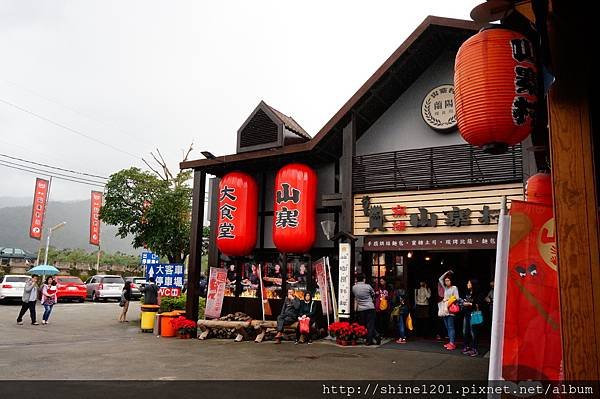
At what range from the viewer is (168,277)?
656 inches

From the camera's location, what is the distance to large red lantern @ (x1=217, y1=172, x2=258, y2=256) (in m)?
15.0

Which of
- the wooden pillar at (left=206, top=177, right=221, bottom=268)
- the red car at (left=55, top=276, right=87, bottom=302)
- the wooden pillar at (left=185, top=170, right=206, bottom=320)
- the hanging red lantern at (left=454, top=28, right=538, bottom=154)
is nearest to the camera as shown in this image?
the hanging red lantern at (left=454, top=28, right=538, bottom=154)

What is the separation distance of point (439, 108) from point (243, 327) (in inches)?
325

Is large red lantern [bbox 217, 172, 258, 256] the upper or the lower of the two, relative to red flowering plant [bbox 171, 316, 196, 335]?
upper

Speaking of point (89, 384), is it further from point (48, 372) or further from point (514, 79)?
point (514, 79)

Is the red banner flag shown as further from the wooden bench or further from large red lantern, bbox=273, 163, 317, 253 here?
large red lantern, bbox=273, 163, 317, 253

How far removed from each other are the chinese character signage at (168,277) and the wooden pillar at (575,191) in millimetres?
14335

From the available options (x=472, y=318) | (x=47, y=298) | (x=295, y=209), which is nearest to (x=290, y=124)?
(x=295, y=209)

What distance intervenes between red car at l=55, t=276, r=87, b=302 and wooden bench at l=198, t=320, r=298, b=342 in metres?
18.1

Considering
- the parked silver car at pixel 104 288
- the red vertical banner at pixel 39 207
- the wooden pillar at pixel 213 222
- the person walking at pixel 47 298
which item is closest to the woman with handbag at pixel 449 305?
the wooden pillar at pixel 213 222

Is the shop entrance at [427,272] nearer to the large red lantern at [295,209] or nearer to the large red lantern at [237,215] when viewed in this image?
the large red lantern at [295,209]

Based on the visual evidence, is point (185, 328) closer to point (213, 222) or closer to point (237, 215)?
point (237, 215)

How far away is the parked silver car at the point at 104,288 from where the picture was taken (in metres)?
29.7

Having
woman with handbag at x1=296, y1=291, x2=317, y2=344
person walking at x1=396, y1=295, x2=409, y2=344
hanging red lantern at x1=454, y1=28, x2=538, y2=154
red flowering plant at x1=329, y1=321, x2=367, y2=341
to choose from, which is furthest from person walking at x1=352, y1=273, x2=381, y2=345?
hanging red lantern at x1=454, y1=28, x2=538, y2=154
